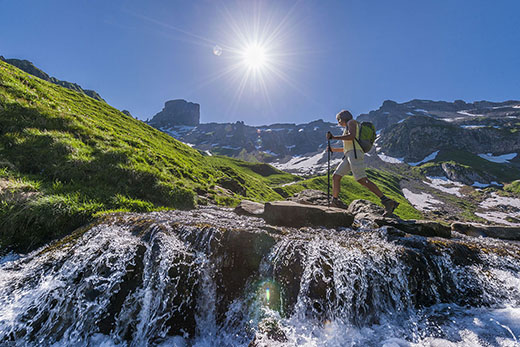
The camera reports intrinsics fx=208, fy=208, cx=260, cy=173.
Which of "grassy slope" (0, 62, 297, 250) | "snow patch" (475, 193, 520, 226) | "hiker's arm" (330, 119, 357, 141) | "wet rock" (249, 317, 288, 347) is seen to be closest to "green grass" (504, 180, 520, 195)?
"snow patch" (475, 193, 520, 226)

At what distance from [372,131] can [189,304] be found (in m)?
11.0

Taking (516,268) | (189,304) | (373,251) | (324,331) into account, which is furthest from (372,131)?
(189,304)

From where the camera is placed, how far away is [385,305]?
6367 millimetres

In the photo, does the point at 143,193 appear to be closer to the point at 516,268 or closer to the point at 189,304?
the point at 189,304

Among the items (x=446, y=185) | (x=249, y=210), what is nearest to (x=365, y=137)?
(x=249, y=210)

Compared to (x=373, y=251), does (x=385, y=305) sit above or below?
below

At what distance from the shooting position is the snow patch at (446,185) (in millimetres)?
164750

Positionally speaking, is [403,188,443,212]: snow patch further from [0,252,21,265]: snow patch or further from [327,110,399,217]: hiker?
[0,252,21,265]: snow patch

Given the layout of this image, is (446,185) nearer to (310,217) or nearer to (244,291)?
(310,217)

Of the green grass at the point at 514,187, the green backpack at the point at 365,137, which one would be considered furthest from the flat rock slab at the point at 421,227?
the green grass at the point at 514,187

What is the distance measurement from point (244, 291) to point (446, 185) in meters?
236

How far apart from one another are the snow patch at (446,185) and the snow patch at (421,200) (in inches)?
1093

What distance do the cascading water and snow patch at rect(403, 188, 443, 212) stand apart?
14432cm

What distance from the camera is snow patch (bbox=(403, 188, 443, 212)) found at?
126m
